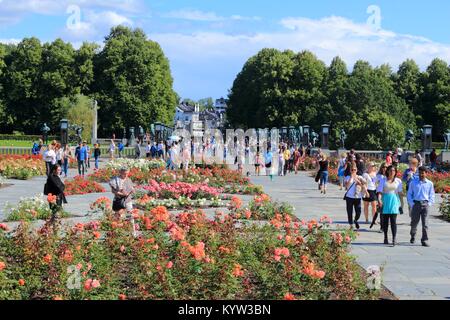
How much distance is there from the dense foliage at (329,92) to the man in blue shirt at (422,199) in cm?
3722

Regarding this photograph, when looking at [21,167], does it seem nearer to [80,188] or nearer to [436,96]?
[80,188]

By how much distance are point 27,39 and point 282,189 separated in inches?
2068

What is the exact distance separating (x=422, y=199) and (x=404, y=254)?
146 cm

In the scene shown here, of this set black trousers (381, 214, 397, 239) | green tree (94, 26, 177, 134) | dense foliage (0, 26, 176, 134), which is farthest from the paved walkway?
dense foliage (0, 26, 176, 134)

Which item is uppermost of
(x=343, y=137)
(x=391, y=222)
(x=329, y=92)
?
(x=329, y=92)

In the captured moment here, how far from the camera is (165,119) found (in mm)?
70062

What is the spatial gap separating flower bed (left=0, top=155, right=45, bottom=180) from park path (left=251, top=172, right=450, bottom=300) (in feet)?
38.1

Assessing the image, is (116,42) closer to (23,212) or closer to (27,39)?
(27,39)

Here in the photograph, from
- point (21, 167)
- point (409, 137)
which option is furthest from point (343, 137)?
point (21, 167)

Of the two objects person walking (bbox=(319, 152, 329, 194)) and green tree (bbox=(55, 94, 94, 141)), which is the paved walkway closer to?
person walking (bbox=(319, 152, 329, 194))

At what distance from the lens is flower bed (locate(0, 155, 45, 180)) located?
2645cm

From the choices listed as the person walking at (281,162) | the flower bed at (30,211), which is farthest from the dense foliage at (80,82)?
the flower bed at (30,211)

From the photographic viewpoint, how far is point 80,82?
67375mm
